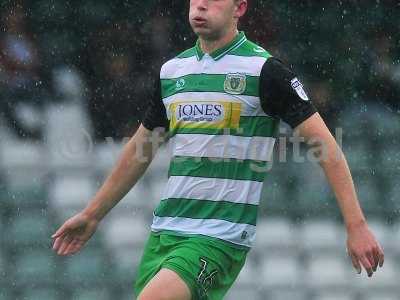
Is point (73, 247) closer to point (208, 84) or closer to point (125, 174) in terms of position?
point (125, 174)

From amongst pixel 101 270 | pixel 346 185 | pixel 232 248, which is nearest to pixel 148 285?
pixel 232 248

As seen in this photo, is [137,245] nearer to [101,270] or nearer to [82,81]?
[101,270]

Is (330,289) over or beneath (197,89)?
beneath

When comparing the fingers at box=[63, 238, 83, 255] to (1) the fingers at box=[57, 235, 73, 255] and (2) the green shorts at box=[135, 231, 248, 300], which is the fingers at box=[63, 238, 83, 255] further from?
(2) the green shorts at box=[135, 231, 248, 300]

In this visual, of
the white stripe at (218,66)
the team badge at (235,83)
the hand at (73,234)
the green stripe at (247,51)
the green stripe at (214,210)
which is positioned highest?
the green stripe at (247,51)

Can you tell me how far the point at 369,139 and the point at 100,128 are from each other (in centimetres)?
148

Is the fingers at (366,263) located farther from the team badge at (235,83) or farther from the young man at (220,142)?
the team badge at (235,83)

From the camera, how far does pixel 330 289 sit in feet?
21.1

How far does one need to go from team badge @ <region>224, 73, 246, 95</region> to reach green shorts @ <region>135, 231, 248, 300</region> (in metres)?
0.51

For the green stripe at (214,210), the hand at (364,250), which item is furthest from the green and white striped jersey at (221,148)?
the hand at (364,250)

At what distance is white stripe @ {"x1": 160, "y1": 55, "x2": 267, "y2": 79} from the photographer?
404 cm

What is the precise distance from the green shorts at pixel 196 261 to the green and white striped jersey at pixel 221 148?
3 centimetres

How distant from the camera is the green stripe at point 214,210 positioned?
157 inches

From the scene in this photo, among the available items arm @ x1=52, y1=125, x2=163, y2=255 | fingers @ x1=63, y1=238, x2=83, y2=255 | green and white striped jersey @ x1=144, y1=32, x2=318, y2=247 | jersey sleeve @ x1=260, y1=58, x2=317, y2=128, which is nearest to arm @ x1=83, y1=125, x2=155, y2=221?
arm @ x1=52, y1=125, x2=163, y2=255
